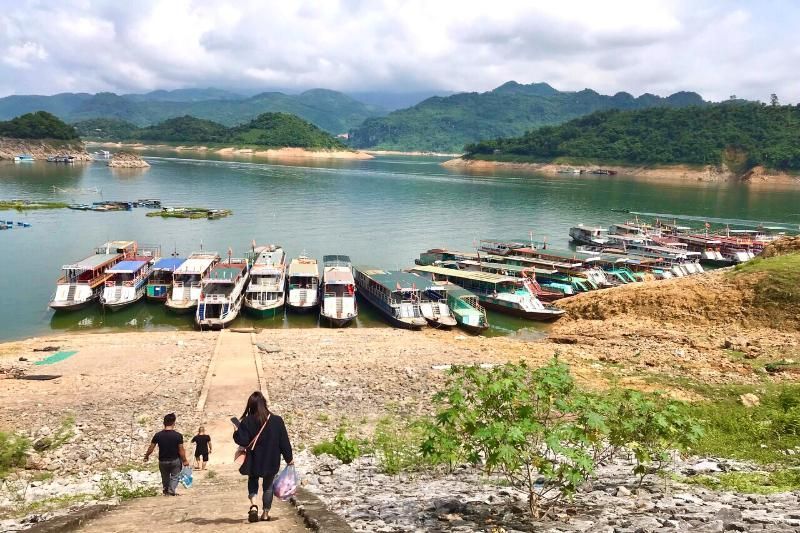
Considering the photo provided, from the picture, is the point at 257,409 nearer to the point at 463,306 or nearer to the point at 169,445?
the point at 169,445

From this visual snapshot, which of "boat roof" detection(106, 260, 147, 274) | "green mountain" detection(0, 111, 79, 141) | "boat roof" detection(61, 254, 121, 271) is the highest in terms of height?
"green mountain" detection(0, 111, 79, 141)

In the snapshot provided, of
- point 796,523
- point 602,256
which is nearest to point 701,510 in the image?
point 796,523

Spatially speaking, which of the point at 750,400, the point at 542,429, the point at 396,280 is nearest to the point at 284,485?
the point at 542,429

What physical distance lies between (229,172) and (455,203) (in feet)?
264

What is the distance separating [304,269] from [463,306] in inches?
522

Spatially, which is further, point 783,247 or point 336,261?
point 336,261

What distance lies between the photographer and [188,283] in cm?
4247

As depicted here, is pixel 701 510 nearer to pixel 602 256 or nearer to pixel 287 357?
pixel 287 357

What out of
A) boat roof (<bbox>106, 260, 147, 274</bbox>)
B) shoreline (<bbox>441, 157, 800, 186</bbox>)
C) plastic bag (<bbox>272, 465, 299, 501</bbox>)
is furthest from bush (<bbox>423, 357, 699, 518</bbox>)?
shoreline (<bbox>441, 157, 800, 186</bbox>)

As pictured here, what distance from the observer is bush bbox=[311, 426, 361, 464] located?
14.7 metres

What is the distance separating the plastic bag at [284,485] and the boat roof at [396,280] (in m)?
30.9

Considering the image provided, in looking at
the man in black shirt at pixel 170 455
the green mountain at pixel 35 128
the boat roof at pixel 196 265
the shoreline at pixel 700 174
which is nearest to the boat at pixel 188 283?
the boat roof at pixel 196 265

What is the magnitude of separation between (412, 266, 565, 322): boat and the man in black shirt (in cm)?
3248

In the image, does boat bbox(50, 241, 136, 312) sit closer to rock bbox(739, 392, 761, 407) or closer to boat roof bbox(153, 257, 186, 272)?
boat roof bbox(153, 257, 186, 272)
